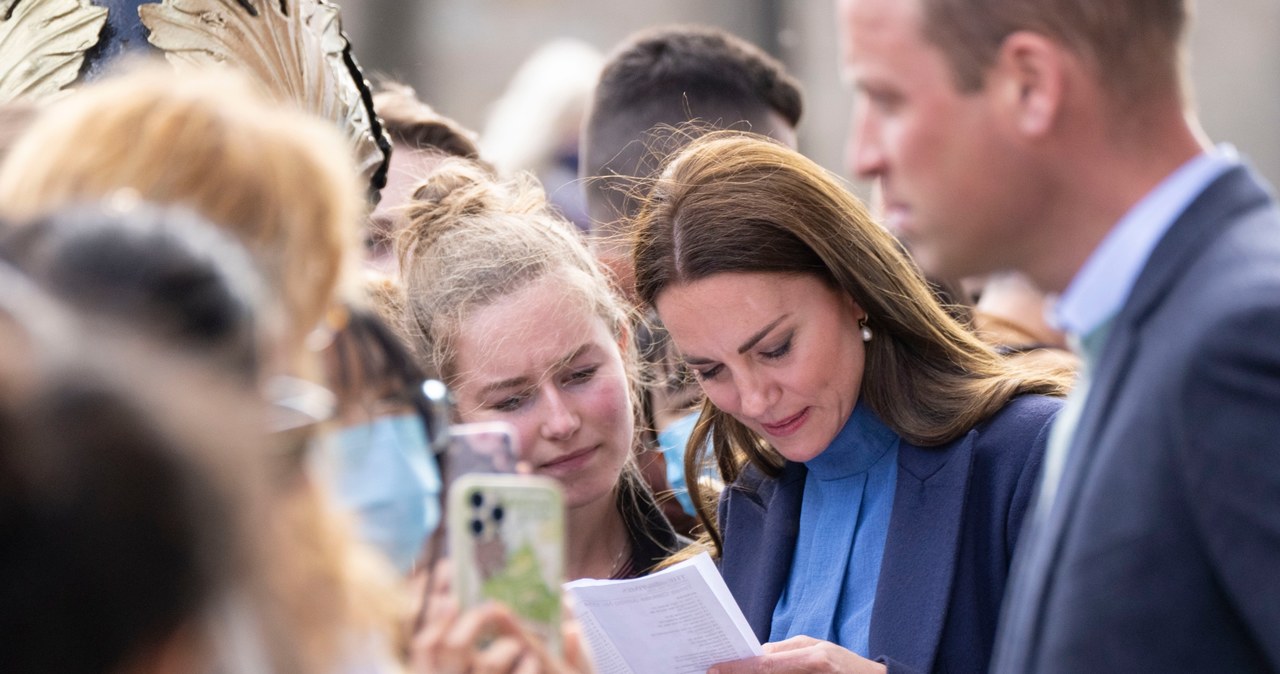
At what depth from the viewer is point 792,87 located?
13.9 ft

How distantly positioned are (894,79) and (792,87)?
9.08 feet

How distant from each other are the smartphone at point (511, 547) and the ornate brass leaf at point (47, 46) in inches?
Result: 50.8

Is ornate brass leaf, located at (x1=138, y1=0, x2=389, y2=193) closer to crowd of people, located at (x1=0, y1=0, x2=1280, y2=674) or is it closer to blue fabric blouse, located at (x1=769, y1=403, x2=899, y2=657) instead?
crowd of people, located at (x1=0, y1=0, x2=1280, y2=674)

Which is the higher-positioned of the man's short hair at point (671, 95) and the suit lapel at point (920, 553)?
the man's short hair at point (671, 95)

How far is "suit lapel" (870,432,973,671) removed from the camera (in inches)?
96.8

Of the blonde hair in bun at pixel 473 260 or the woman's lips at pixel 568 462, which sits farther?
the blonde hair in bun at pixel 473 260

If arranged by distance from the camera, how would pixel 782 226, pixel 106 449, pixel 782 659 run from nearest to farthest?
pixel 106 449
pixel 782 659
pixel 782 226

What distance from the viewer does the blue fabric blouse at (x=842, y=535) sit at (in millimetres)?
2658

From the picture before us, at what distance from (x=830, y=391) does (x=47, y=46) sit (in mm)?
1546

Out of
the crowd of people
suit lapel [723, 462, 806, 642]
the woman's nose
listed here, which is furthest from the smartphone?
the woman's nose

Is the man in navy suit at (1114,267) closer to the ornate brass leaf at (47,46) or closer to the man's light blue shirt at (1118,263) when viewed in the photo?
the man's light blue shirt at (1118,263)

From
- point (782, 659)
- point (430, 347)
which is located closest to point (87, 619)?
point (782, 659)

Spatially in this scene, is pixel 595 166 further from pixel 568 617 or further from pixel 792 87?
pixel 568 617

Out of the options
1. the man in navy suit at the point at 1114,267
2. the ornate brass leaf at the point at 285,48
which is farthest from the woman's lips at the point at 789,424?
the man in navy suit at the point at 1114,267
